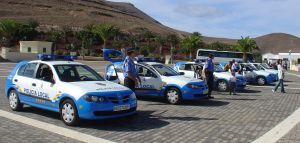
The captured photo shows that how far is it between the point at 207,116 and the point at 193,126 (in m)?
1.58

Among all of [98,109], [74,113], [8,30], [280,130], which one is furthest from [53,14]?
[280,130]

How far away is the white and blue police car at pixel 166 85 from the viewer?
1259 cm

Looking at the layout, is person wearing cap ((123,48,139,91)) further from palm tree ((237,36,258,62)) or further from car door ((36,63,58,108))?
palm tree ((237,36,258,62))

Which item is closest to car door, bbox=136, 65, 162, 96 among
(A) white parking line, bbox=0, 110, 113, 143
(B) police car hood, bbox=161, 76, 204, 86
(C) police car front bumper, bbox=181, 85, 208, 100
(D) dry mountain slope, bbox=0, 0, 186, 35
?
(B) police car hood, bbox=161, 76, 204, 86

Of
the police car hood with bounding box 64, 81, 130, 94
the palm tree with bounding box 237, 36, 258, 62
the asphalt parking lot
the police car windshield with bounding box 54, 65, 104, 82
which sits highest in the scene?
the palm tree with bounding box 237, 36, 258, 62

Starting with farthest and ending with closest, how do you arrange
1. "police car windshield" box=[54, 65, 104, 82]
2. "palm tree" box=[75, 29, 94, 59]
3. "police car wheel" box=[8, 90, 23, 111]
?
"palm tree" box=[75, 29, 94, 59]
"police car wheel" box=[8, 90, 23, 111]
"police car windshield" box=[54, 65, 104, 82]

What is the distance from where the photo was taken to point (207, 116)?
1054 cm

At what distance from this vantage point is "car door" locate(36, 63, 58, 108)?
9047 millimetres

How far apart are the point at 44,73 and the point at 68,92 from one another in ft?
4.66

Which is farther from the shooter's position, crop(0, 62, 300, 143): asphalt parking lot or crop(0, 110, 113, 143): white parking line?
crop(0, 62, 300, 143): asphalt parking lot

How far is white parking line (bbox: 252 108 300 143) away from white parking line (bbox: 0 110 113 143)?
3.18 metres

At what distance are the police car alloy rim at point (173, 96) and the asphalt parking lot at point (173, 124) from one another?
26 cm

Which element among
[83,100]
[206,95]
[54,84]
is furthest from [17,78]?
[206,95]

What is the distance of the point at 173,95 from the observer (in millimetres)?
12742
